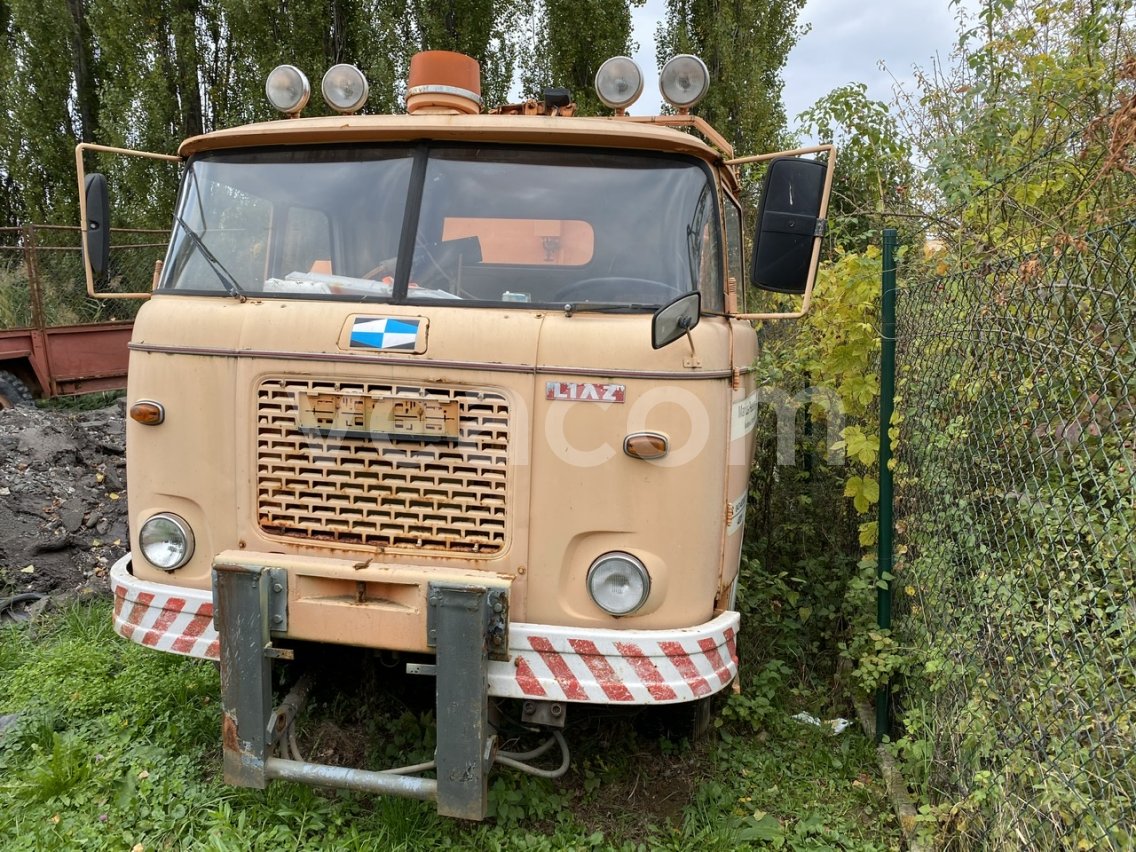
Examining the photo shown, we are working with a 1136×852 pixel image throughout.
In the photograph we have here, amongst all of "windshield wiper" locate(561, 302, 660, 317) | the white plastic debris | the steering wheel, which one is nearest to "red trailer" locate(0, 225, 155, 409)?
the steering wheel

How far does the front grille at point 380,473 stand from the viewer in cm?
285

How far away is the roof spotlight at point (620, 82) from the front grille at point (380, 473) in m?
1.86

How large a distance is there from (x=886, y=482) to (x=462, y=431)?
2.12 metres

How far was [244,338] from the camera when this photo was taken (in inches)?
117

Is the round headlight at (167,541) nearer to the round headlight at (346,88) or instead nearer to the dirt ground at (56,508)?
the round headlight at (346,88)

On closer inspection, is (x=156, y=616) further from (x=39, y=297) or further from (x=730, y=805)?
(x=39, y=297)

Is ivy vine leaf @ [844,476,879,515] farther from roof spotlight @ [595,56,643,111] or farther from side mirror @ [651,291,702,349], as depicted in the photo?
roof spotlight @ [595,56,643,111]

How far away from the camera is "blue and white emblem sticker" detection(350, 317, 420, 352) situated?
287 centimetres

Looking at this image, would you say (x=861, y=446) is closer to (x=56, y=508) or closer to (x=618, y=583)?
(x=618, y=583)

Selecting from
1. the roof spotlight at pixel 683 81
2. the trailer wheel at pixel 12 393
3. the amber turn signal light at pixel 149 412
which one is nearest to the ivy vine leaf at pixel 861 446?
the roof spotlight at pixel 683 81

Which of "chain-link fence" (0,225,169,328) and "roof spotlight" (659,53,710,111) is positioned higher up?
"roof spotlight" (659,53,710,111)

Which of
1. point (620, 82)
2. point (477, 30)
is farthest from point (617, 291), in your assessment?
point (477, 30)

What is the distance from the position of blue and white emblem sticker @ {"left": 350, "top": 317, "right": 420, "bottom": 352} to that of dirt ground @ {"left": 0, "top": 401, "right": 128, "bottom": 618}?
3.38 meters

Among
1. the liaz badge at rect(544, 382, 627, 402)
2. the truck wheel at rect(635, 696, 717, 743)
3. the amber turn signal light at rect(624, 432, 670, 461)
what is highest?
the liaz badge at rect(544, 382, 627, 402)
